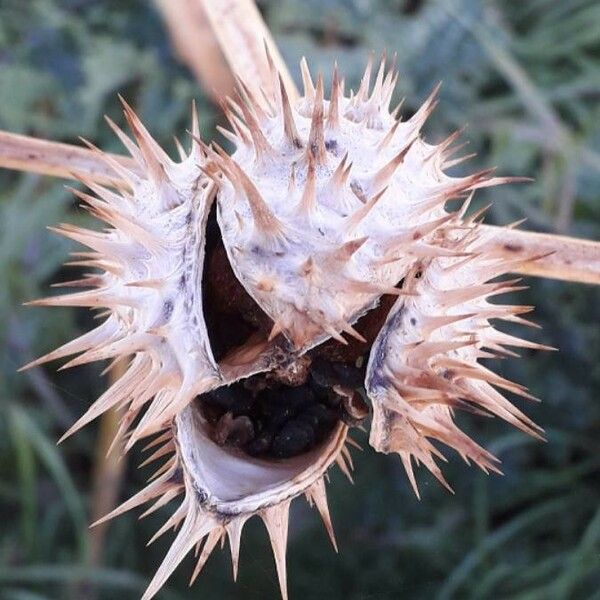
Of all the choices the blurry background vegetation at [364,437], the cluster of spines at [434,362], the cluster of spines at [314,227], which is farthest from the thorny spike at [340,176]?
the blurry background vegetation at [364,437]

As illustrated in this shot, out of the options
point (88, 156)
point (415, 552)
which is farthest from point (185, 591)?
point (88, 156)

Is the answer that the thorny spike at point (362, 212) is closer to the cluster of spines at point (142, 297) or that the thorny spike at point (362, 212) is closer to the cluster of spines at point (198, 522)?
the cluster of spines at point (142, 297)

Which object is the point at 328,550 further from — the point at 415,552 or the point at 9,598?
the point at 9,598

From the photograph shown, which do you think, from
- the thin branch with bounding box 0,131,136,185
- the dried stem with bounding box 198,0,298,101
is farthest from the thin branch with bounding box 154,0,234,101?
the thin branch with bounding box 0,131,136,185

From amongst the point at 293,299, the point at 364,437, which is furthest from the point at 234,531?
the point at 364,437

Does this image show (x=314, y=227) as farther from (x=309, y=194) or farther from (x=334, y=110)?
(x=334, y=110)
